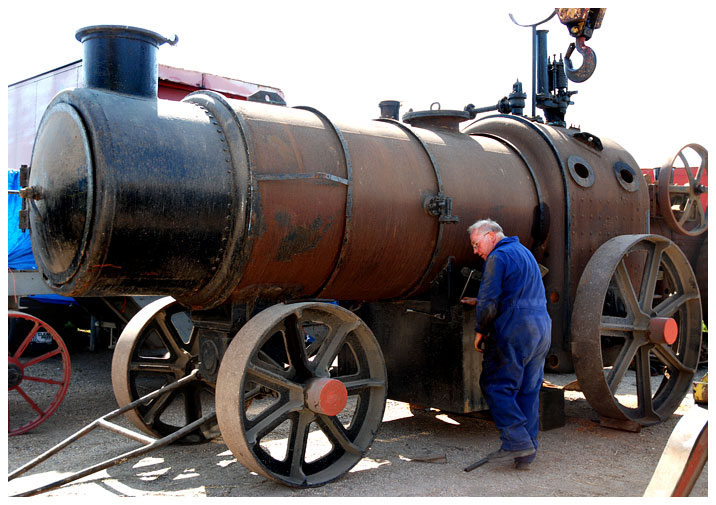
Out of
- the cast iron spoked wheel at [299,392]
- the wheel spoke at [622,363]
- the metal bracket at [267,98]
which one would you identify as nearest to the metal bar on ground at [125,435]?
the cast iron spoked wheel at [299,392]

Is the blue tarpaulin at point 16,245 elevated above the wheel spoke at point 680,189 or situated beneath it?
situated beneath

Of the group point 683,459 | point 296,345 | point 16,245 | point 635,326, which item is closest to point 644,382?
point 635,326

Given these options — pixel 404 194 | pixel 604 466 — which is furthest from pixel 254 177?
pixel 604 466

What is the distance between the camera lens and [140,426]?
16.1 ft

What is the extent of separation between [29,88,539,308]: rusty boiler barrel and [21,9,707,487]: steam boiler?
0.01 m

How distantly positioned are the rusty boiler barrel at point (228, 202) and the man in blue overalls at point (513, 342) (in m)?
0.53

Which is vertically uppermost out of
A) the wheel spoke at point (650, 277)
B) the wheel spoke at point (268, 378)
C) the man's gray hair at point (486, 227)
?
the man's gray hair at point (486, 227)

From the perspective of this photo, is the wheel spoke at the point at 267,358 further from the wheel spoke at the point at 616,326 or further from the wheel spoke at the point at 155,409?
the wheel spoke at the point at 616,326

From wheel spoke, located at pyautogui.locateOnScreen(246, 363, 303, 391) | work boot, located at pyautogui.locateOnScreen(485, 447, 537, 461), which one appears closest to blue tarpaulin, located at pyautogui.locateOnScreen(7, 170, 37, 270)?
wheel spoke, located at pyautogui.locateOnScreen(246, 363, 303, 391)

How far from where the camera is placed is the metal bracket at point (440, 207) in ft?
15.2

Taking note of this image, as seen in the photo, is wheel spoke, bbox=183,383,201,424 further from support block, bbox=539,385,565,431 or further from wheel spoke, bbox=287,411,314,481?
support block, bbox=539,385,565,431

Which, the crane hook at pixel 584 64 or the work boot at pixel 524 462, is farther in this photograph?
the crane hook at pixel 584 64

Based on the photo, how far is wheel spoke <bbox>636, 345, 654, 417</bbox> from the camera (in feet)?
17.9

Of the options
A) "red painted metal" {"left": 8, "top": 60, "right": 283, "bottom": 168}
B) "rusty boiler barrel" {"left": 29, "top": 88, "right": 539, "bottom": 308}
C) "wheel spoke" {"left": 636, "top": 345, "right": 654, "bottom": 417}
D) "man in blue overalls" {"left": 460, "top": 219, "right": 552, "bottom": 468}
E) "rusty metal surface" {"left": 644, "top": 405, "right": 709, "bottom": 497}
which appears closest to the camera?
"rusty metal surface" {"left": 644, "top": 405, "right": 709, "bottom": 497}
